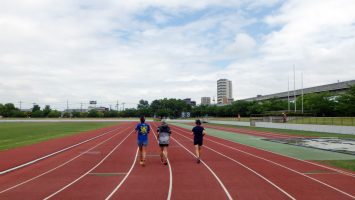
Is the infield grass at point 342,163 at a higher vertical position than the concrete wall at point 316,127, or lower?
lower

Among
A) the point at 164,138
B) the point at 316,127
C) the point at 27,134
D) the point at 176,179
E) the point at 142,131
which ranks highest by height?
the point at 142,131

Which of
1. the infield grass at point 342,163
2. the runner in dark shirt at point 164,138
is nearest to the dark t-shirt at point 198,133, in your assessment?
the runner in dark shirt at point 164,138

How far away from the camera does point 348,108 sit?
6169cm

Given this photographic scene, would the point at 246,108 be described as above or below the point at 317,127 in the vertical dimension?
above

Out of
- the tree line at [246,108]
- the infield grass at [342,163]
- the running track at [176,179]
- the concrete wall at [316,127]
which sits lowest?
the running track at [176,179]

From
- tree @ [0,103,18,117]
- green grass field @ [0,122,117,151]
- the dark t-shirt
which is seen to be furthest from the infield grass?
tree @ [0,103,18,117]

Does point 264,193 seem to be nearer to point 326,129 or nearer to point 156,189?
point 156,189

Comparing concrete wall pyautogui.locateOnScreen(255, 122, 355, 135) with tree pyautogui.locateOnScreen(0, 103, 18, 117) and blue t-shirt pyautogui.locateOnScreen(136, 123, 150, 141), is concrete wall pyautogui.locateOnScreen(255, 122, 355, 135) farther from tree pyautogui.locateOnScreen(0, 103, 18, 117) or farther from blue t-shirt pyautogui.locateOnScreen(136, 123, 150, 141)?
tree pyautogui.locateOnScreen(0, 103, 18, 117)

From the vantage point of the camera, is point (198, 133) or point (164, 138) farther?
point (198, 133)

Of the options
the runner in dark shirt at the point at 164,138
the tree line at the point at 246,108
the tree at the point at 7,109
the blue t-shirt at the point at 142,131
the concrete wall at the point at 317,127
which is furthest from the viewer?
the tree at the point at 7,109

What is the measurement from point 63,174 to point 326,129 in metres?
33.6

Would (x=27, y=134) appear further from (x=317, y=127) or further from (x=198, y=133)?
(x=317, y=127)

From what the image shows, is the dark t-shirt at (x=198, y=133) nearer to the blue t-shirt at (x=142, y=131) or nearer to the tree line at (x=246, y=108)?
the blue t-shirt at (x=142, y=131)

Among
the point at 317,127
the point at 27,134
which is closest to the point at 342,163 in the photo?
the point at 317,127
